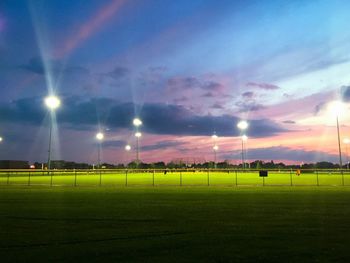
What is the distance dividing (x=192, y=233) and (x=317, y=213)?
7097mm

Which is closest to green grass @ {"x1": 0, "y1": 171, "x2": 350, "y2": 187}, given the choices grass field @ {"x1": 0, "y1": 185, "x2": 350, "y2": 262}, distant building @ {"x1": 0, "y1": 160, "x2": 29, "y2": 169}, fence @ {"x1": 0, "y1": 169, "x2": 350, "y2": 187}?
fence @ {"x1": 0, "y1": 169, "x2": 350, "y2": 187}

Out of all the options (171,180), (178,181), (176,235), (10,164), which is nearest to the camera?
(176,235)

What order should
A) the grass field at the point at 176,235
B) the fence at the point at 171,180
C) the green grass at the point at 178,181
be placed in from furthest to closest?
1. the green grass at the point at 178,181
2. the fence at the point at 171,180
3. the grass field at the point at 176,235

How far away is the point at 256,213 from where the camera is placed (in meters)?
16.5

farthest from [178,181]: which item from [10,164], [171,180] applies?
[10,164]

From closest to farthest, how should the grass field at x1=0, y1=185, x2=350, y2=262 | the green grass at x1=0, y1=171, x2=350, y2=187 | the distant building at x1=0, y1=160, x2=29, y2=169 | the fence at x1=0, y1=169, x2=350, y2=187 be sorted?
the grass field at x1=0, y1=185, x2=350, y2=262 < the fence at x1=0, y1=169, x2=350, y2=187 < the green grass at x1=0, y1=171, x2=350, y2=187 < the distant building at x1=0, y1=160, x2=29, y2=169

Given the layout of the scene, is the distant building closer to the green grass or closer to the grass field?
the green grass

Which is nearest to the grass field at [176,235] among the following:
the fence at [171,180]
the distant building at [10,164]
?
the fence at [171,180]

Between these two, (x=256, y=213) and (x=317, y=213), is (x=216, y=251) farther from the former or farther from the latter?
(x=317, y=213)

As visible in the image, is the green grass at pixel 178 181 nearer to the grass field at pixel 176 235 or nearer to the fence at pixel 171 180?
the fence at pixel 171 180

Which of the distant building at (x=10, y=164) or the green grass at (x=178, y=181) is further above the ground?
the distant building at (x=10, y=164)

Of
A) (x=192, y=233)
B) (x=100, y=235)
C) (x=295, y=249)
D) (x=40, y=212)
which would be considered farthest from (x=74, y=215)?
(x=295, y=249)

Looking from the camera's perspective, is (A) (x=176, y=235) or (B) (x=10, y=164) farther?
(B) (x=10, y=164)

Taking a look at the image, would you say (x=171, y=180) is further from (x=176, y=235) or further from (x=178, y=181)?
(x=176, y=235)
